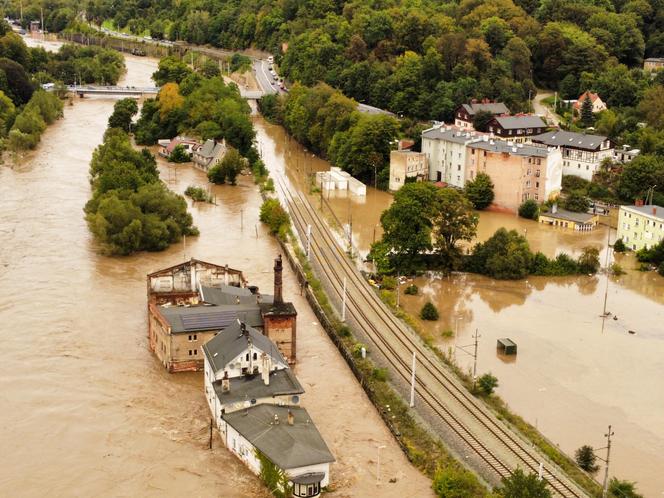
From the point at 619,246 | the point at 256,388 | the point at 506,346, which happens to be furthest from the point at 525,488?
the point at 619,246

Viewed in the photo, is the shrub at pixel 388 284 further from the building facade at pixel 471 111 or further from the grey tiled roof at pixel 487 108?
the grey tiled roof at pixel 487 108

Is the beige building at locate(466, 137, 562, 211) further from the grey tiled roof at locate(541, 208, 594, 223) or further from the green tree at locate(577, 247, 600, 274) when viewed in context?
the green tree at locate(577, 247, 600, 274)

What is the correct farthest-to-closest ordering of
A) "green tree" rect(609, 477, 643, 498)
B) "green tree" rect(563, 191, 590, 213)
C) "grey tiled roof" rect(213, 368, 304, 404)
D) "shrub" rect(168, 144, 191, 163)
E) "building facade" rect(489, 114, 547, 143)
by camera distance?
"shrub" rect(168, 144, 191, 163) → "building facade" rect(489, 114, 547, 143) → "green tree" rect(563, 191, 590, 213) → "grey tiled roof" rect(213, 368, 304, 404) → "green tree" rect(609, 477, 643, 498)

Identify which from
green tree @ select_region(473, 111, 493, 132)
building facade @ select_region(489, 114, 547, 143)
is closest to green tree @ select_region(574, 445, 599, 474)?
building facade @ select_region(489, 114, 547, 143)

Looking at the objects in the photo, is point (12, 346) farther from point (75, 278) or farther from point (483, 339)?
point (483, 339)

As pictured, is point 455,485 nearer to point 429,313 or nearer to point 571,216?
point 429,313

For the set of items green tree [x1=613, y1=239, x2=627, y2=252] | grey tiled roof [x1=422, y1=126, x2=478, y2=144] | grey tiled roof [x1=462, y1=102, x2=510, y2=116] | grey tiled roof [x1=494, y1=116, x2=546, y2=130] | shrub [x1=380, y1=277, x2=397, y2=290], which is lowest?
shrub [x1=380, y1=277, x2=397, y2=290]
